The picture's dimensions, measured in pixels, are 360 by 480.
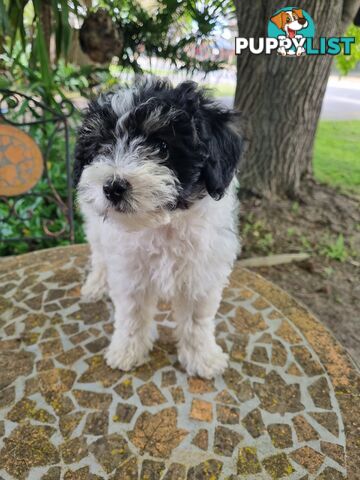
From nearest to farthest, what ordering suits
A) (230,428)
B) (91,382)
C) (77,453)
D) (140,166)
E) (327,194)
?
(140,166) < (77,453) < (230,428) < (91,382) < (327,194)

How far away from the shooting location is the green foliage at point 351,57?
12.9 ft

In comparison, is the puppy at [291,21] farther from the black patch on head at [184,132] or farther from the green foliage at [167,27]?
the black patch on head at [184,132]

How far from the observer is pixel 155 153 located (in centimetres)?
160

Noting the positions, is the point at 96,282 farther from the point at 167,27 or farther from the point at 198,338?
the point at 167,27

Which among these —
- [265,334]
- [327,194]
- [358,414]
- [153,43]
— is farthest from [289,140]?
[358,414]

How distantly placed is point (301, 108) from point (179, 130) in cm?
297

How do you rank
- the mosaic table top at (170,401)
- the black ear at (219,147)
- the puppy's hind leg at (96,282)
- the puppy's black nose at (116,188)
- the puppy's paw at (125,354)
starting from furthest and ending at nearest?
the puppy's hind leg at (96,282), the puppy's paw at (125,354), the mosaic table top at (170,401), the black ear at (219,147), the puppy's black nose at (116,188)

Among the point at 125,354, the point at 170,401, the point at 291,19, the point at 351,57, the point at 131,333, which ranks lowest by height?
the point at 170,401

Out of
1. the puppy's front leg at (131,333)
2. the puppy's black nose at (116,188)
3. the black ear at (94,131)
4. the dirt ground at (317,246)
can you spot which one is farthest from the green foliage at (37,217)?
the puppy's black nose at (116,188)

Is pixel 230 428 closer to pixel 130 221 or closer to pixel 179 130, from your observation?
pixel 130 221

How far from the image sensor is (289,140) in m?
4.27

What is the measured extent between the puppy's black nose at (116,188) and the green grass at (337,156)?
12.0ft

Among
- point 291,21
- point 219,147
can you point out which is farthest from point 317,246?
point 219,147

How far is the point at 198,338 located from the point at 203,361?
0.14m
